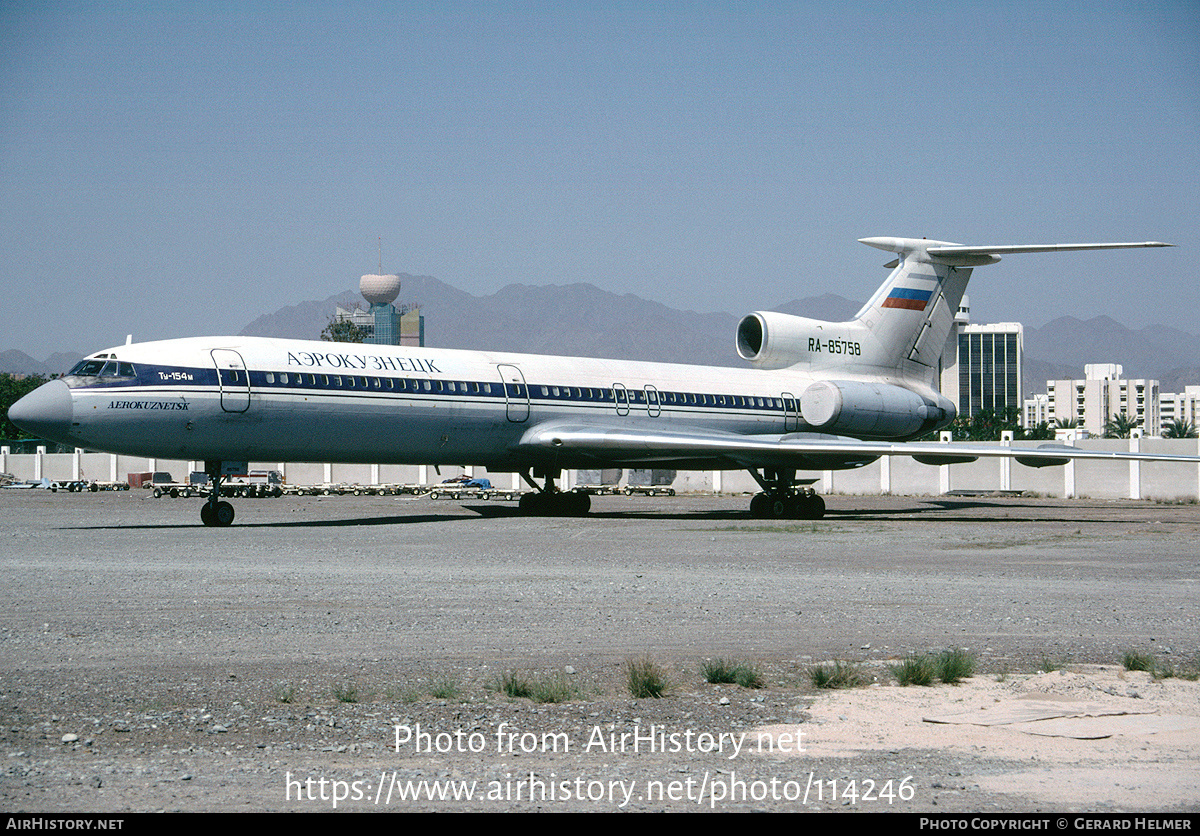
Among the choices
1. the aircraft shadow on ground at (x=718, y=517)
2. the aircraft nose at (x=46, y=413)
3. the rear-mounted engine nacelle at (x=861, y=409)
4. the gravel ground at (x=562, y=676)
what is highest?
the rear-mounted engine nacelle at (x=861, y=409)

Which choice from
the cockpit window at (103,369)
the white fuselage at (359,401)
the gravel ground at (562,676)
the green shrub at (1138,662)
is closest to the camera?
the gravel ground at (562,676)

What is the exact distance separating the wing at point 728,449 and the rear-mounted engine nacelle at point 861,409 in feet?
8.64

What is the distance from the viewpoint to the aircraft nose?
22094mm

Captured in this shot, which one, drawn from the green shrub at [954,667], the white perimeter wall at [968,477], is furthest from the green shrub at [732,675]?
the white perimeter wall at [968,477]

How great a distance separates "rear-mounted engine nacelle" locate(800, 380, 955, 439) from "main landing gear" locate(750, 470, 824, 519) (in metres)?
2.62

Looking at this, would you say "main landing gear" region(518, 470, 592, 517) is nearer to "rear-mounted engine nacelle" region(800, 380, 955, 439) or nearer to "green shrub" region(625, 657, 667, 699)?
"rear-mounted engine nacelle" region(800, 380, 955, 439)

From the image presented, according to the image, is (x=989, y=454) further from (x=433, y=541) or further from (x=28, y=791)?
(x=28, y=791)

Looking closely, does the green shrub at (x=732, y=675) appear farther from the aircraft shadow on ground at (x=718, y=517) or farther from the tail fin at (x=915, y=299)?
the tail fin at (x=915, y=299)

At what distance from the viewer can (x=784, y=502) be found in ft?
103

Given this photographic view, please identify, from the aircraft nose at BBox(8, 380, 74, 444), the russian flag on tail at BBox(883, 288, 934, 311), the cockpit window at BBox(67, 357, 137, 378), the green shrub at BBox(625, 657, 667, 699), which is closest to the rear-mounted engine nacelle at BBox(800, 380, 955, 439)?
the russian flag on tail at BBox(883, 288, 934, 311)

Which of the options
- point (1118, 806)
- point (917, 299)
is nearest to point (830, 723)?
point (1118, 806)

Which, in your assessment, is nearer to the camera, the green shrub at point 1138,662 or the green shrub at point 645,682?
the green shrub at point 645,682

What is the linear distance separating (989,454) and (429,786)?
80.9 feet

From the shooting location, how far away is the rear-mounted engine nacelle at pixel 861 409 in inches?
1291
